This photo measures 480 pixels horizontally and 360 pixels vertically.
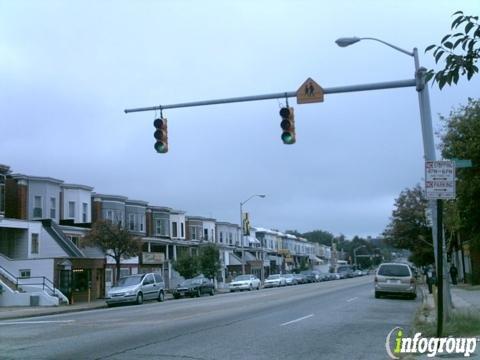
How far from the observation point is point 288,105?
1602 cm

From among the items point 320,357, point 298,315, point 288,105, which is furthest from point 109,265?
point 320,357

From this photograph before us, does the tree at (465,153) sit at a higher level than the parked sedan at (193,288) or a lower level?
Result: higher

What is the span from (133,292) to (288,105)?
19.7 m

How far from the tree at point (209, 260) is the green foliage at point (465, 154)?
32.7 metres

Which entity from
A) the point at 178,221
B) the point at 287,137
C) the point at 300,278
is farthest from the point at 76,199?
the point at 287,137

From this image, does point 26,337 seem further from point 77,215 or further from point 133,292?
point 77,215

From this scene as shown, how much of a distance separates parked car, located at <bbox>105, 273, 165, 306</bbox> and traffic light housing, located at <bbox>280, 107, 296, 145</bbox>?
19.5m

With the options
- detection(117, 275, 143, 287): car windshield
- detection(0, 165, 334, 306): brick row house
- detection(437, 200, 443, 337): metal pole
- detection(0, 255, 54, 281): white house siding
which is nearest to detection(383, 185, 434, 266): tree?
detection(0, 165, 334, 306): brick row house

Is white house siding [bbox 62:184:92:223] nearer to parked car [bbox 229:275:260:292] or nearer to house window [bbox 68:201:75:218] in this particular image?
house window [bbox 68:201:75:218]

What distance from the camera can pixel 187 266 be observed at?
52250 mm

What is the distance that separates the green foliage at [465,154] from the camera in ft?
67.9

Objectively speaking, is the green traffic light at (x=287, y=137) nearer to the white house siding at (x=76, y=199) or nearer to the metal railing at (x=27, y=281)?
the metal railing at (x=27, y=281)

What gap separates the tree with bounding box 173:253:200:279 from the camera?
171ft

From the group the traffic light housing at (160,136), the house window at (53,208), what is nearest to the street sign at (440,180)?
the traffic light housing at (160,136)
